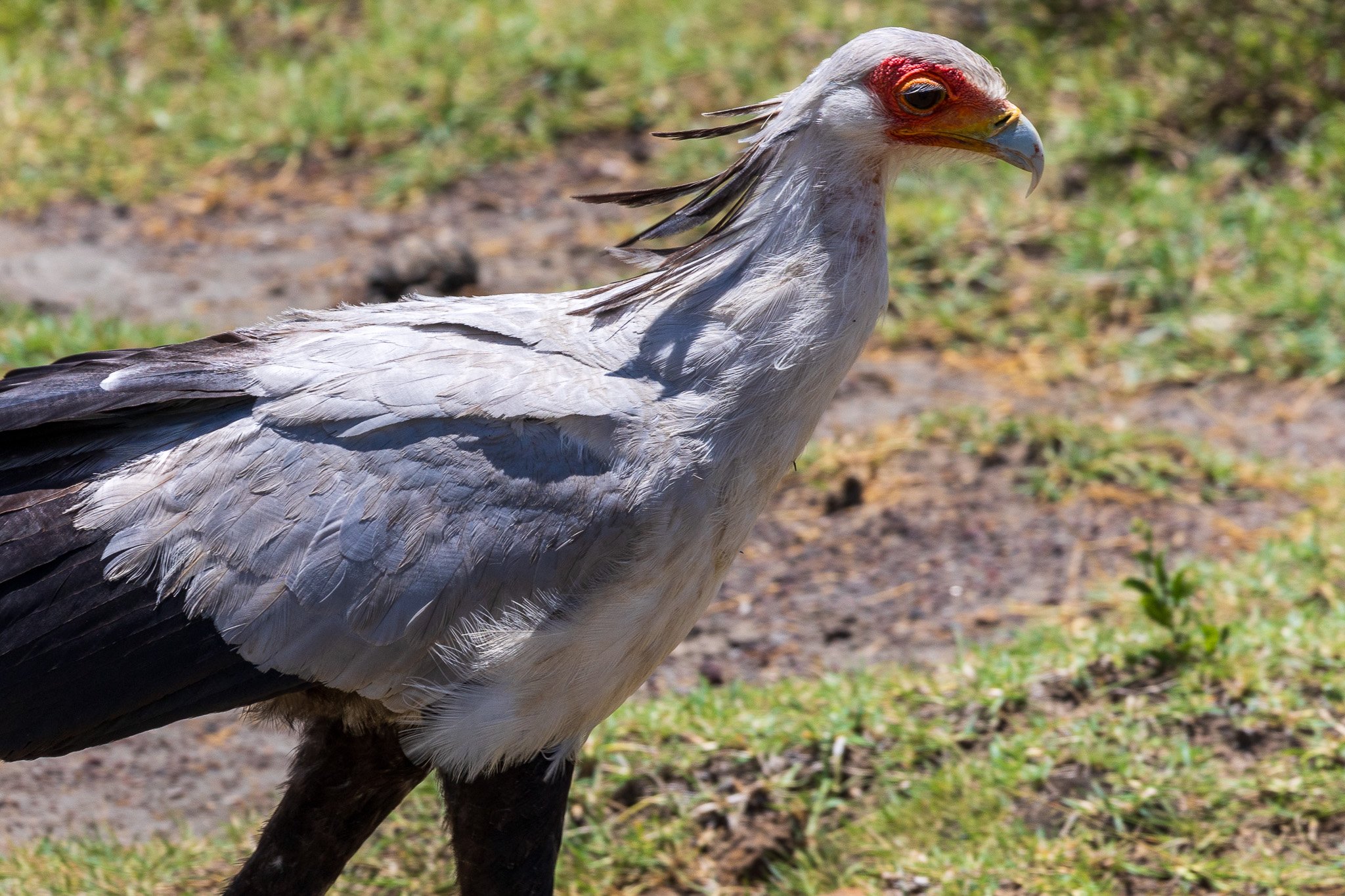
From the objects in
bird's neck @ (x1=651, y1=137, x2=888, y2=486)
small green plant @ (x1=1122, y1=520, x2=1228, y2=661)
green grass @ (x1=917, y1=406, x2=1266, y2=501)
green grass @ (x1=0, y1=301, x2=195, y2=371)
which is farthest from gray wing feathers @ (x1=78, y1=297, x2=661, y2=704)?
green grass @ (x1=917, y1=406, x2=1266, y2=501)

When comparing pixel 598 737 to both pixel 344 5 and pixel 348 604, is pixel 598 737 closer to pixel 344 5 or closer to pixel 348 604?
pixel 348 604

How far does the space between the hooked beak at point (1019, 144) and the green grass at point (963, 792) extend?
147 cm

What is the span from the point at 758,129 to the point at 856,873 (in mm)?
1718

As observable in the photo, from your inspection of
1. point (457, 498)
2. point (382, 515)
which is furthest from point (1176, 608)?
point (382, 515)

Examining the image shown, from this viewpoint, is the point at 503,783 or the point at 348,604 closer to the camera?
the point at 348,604

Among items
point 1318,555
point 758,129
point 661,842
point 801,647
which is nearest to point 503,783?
point 661,842

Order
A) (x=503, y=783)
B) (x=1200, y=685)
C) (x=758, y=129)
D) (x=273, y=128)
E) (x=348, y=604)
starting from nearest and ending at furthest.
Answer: (x=348, y=604), (x=503, y=783), (x=758, y=129), (x=1200, y=685), (x=273, y=128)

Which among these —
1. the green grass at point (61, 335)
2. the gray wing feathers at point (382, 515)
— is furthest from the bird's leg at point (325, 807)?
the green grass at point (61, 335)

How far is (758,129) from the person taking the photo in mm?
3314

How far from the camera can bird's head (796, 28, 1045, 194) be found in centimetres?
298

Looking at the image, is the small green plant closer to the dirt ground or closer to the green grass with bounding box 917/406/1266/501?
the dirt ground

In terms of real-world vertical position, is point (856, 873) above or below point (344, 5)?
below

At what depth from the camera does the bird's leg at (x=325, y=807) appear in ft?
9.93

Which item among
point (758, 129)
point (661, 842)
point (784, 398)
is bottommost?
point (661, 842)
